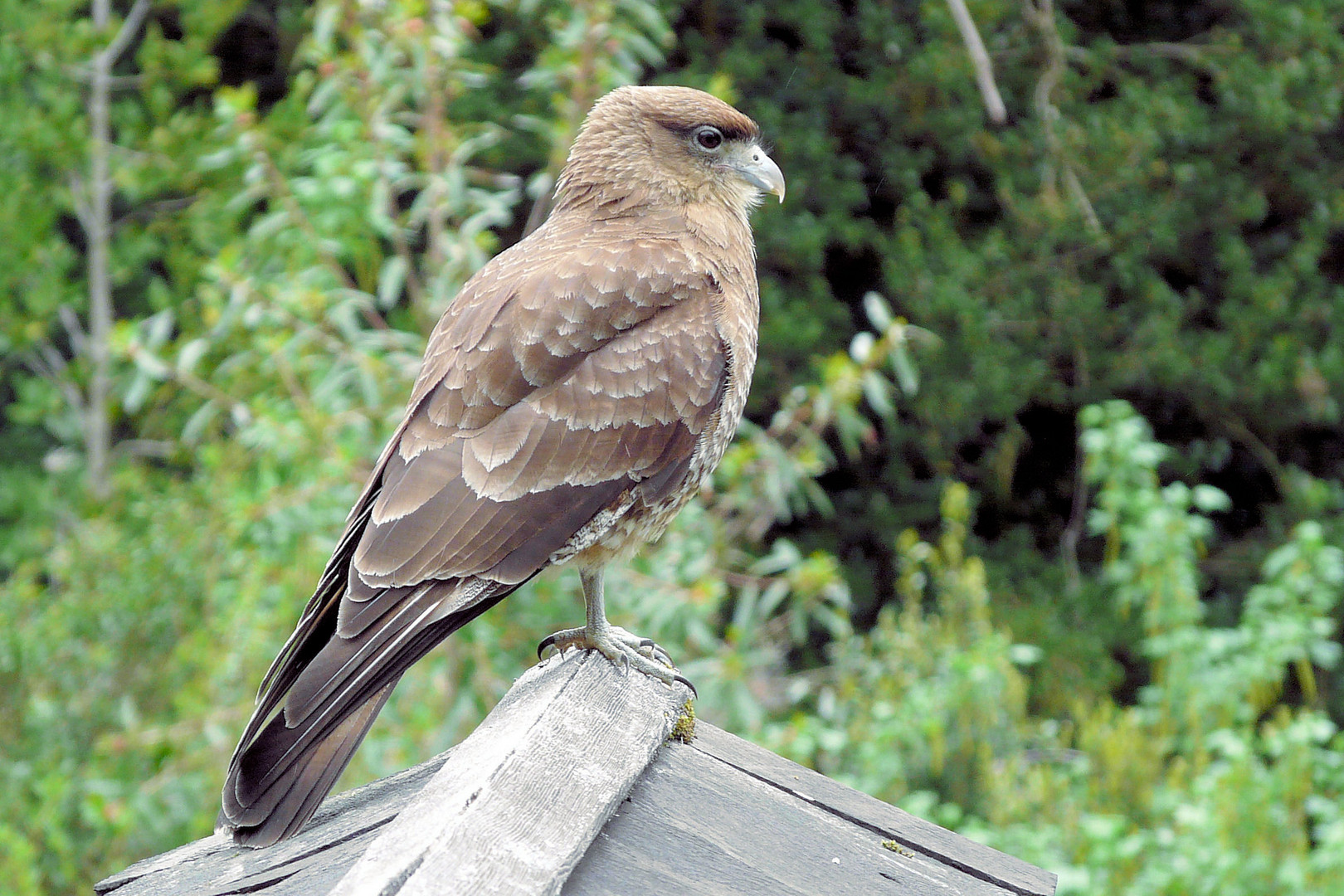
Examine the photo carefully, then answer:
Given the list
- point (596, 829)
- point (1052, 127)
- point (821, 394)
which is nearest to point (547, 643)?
point (596, 829)

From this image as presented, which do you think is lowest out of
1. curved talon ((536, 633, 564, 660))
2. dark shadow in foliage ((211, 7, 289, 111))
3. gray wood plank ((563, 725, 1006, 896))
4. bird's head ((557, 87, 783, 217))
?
dark shadow in foliage ((211, 7, 289, 111))

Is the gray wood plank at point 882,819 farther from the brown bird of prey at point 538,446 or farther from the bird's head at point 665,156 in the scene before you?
the bird's head at point 665,156

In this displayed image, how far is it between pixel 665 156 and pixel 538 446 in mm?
871

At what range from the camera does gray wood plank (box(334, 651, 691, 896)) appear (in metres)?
1.45

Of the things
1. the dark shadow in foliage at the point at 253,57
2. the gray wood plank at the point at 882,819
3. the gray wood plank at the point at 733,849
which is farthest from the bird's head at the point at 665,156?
the dark shadow in foliage at the point at 253,57

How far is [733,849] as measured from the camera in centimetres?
180

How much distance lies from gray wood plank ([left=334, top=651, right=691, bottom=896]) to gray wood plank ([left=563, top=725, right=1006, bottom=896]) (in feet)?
0.15

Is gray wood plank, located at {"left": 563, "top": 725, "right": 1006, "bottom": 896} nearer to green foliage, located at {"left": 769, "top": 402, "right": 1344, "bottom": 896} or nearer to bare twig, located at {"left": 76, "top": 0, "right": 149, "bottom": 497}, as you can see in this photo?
green foliage, located at {"left": 769, "top": 402, "right": 1344, "bottom": 896}

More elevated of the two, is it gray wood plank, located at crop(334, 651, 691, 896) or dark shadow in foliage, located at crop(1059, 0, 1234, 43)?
gray wood plank, located at crop(334, 651, 691, 896)

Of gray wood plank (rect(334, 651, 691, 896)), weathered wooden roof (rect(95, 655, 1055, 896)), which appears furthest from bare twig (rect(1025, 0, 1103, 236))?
gray wood plank (rect(334, 651, 691, 896))

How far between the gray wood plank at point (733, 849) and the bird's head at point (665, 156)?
4.31ft

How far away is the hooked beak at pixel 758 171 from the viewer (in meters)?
3.04

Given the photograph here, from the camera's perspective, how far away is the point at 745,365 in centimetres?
265

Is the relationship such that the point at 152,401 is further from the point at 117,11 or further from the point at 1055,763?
the point at 1055,763
